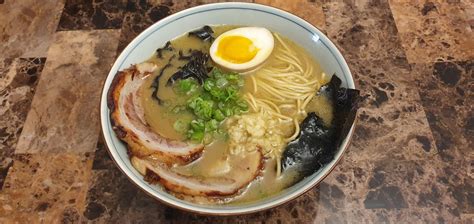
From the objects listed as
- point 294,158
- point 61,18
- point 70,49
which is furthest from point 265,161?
point 61,18

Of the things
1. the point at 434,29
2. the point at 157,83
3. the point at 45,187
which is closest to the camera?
the point at 45,187

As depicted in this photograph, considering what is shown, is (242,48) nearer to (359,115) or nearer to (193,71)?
(193,71)

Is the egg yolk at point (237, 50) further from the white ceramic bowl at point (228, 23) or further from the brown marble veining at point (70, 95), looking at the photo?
the brown marble veining at point (70, 95)

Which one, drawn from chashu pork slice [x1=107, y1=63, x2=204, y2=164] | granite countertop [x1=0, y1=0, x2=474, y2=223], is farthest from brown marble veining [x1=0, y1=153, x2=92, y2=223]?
chashu pork slice [x1=107, y1=63, x2=204, y2=164]

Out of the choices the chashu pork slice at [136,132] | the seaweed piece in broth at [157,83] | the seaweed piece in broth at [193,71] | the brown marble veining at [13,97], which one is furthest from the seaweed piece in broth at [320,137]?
the brown marble veining at [13,97]

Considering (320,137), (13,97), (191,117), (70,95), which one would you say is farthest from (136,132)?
(13,97)

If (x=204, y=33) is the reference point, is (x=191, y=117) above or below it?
below

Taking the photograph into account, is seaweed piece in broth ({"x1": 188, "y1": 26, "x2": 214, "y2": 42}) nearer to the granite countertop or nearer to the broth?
the broth

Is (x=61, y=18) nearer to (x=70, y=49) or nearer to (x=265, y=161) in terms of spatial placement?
(x=70, y=49)
